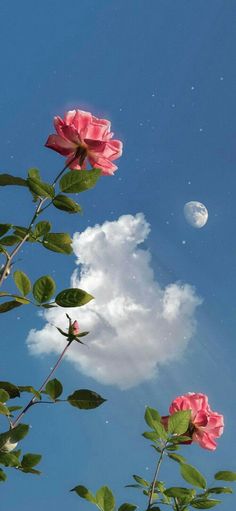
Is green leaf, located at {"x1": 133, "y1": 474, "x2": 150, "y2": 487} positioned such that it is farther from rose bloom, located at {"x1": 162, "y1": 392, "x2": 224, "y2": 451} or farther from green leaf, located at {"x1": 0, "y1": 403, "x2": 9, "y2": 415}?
green leaf, located at {"x1": 0, "y1": 403, "x2": 9, "y2": 415}

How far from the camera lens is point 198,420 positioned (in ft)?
8.26

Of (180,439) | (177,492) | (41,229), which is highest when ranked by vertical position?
(41,229)

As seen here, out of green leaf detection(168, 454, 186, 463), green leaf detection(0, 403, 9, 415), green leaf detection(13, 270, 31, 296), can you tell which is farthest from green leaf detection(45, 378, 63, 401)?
green leaf detection(168, 454, 186, 463)

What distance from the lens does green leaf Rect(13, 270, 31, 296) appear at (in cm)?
167

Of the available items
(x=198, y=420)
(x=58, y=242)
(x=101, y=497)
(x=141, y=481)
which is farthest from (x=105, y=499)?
(x=58, y=242)

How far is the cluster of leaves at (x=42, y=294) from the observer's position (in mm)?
1577

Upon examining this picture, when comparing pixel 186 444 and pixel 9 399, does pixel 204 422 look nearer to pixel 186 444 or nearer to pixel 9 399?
pixel 186 444

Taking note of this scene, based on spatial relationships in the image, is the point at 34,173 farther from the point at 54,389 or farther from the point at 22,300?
the point at 54,389

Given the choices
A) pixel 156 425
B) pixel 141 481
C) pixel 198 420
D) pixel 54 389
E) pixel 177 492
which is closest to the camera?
pixel 54 389

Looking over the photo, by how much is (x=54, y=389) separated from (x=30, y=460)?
0.23 m

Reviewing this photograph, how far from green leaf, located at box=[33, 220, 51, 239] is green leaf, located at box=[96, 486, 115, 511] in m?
0.92

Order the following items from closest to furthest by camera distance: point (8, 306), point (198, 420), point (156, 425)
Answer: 1. point (8, 306)
2. point (156, 425)
3. point (198, 420)

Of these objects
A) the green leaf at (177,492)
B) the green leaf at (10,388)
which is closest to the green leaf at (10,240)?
the green leaf at (10,388)

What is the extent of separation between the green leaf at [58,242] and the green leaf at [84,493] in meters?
0.85
